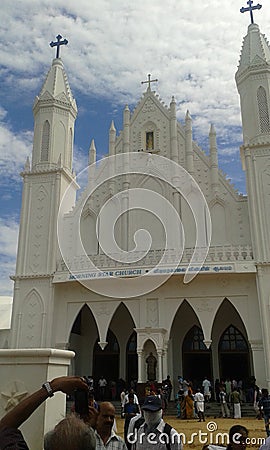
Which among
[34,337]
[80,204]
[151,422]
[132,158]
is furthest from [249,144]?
[151,422]

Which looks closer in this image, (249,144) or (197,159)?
(249,144)

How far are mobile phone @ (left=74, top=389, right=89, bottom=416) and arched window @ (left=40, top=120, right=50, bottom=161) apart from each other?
19.4 m

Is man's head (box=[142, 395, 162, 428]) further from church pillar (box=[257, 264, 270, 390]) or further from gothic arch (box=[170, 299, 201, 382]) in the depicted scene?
gothic arch (box=[170, 299, 201, 382])

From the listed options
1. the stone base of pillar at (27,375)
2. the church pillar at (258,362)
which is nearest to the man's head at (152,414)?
the stone base of pillar at (27,375)

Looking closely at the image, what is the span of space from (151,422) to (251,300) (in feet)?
49.0

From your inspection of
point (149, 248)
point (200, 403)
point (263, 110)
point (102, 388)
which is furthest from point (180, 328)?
point (263, 110)

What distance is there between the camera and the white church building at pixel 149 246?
1753 centimetres

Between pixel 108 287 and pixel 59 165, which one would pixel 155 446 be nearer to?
pixel 108 287

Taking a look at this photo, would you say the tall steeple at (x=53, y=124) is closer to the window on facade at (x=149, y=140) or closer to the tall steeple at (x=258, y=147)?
the window on facade at (x=149, y=140)

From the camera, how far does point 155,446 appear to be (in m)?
3.11

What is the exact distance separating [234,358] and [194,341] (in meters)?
2.00

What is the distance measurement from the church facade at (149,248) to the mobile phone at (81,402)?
1436cm

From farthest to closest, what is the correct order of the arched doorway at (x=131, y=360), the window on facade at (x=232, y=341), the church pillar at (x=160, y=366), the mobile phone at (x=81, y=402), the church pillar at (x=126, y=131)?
the church pillar at (x=126, y=131), the arched doorway at (x=131, y=360), the window on facade at (x=232, y=341), the church pillar at (x=160, y=366), the mobile phone at (x=81, y=402)

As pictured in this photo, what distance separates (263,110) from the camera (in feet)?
64.1
